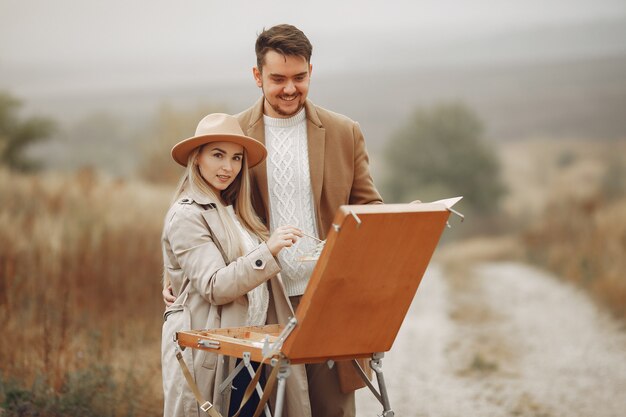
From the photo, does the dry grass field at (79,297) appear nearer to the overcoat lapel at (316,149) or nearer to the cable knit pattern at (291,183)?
the cable knit pattern at (291,183)

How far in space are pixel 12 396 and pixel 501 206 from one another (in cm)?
5127

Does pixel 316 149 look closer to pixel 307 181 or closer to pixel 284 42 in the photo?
pixel 307 181

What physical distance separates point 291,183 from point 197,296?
0.83m

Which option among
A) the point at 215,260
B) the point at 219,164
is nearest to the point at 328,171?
the point at 219,164

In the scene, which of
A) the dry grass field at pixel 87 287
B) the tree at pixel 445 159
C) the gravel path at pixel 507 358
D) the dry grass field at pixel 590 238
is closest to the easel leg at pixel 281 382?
the dry grass field at pixel 87 287

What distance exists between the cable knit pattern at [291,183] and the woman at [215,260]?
0.70 feet

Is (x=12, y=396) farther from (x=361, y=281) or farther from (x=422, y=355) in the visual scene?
(x=422, y=355)

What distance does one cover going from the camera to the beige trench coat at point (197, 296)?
146 inches

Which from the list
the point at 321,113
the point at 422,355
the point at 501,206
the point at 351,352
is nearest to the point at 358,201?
the point at 321,113

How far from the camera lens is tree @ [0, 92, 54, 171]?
23.9 meters

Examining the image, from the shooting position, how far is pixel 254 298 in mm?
3992

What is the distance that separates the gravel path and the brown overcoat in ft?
10.8

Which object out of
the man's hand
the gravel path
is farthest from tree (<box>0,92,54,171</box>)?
the man's hand

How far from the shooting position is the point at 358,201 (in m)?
4.62
